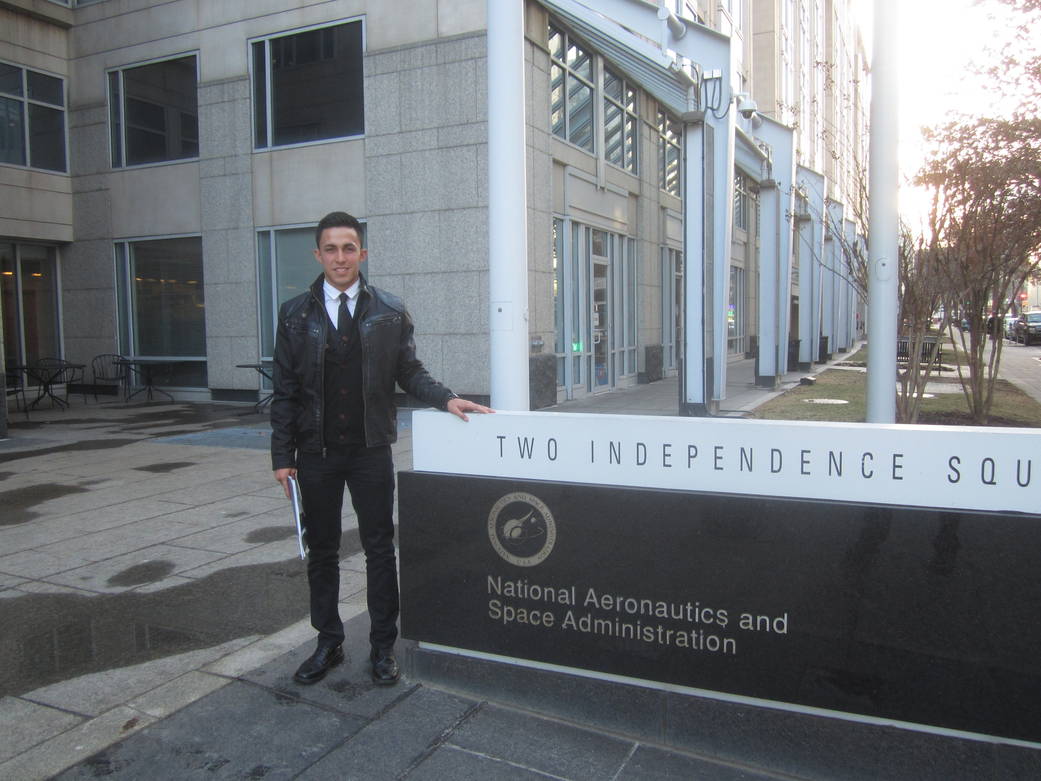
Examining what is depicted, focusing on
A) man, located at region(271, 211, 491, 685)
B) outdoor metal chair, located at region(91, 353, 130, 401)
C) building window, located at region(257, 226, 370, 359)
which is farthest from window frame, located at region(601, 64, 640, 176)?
man, located at region(271, 211, 491, 685)

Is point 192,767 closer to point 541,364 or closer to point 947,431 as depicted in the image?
point 947,431

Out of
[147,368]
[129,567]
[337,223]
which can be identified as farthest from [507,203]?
[147,368]

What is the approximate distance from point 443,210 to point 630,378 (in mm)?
7001

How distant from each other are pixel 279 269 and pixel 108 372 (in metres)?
5.07

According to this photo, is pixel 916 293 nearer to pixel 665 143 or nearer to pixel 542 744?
pixel 542 744

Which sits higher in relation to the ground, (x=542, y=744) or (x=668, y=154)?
(x=668, y=154)

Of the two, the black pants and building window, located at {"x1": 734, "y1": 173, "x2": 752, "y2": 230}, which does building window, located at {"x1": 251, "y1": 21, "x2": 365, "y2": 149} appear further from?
building window, located at {"x1": 734, "y1": 173, "x2": 752, "y2": 230}

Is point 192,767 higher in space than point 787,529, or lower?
lower

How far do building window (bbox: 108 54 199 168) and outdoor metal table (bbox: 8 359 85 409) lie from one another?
4334 mm

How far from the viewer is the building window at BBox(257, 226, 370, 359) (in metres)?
15.4

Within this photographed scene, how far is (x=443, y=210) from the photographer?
13.6 m

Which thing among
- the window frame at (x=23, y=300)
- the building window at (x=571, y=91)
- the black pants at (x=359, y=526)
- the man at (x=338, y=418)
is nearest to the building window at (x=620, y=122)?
the building window at (x=571, y=91)

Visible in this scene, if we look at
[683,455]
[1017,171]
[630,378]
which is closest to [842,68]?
[630,378]

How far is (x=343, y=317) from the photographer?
3791 millimetres
